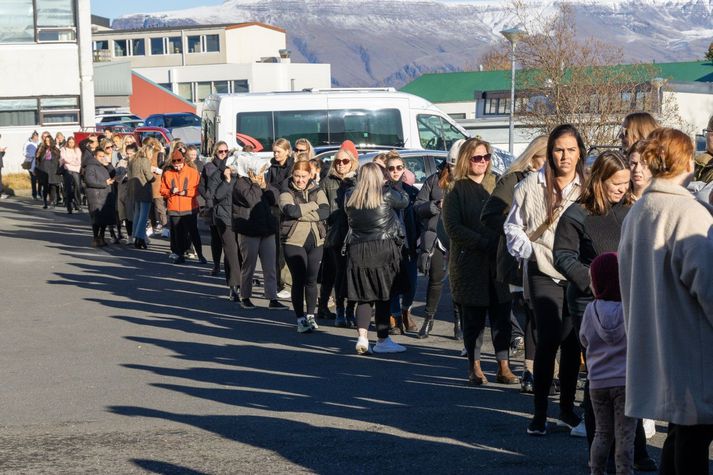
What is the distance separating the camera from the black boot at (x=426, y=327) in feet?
40.1

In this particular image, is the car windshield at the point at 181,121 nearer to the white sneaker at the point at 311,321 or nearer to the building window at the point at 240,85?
the white sneaker at the point at 311,321

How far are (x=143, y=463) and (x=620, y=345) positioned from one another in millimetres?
2929

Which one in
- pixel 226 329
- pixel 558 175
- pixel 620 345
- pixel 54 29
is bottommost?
pixel 226 329

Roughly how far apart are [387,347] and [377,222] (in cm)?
118

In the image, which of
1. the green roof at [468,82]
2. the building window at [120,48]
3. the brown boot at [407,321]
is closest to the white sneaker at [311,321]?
the brown boot at [407,321]

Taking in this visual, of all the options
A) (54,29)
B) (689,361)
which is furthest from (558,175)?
(54,29)

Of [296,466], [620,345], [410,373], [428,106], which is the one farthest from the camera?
[428,106]

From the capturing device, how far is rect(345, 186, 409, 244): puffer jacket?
11031mm

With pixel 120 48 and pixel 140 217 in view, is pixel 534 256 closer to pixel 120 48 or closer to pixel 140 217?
pixel 140 217

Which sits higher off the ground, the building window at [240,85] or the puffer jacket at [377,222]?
the building window at [240,85]

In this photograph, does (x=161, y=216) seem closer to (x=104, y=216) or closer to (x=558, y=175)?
(x=104, y=216)

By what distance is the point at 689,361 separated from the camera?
16.2ft

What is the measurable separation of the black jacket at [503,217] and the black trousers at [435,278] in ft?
10.8

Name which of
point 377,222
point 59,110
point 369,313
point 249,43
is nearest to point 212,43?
point 249,43
